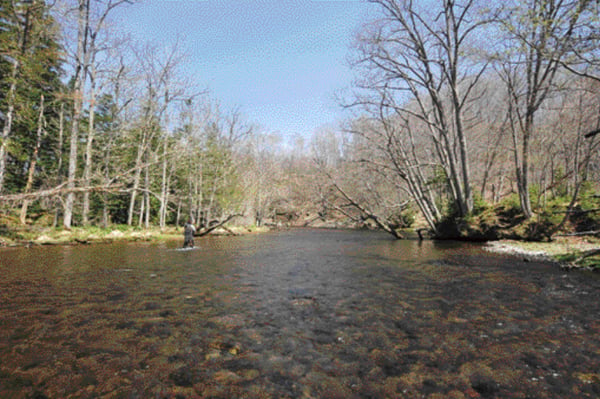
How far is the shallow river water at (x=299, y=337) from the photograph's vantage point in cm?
277

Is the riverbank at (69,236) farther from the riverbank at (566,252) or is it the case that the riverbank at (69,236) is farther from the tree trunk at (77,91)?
the riverbank at (566,252)

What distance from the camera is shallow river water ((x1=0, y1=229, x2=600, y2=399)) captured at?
2.77 metres

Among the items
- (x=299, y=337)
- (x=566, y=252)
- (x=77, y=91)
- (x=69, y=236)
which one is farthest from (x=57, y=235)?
(x=566, y=252)

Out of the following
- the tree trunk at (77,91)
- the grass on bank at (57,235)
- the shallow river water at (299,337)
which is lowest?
the shallow river water at (299,337)

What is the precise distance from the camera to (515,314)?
480 cm

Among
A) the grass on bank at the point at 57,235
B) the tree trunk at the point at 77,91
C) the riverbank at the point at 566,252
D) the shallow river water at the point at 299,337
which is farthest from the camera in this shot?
the tree trunk at the point at 77,91

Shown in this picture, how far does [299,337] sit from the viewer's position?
12.8ft

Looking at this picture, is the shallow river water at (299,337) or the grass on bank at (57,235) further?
the grass on bank at (57,235)

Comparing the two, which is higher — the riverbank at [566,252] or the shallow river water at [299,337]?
the riverbank at [566,252]

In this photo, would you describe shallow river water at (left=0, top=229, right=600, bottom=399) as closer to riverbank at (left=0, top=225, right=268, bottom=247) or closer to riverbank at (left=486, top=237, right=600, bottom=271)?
riverbank at (left=486, top=237, right=600, bottom=271)

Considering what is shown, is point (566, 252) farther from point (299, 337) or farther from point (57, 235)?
point (57, 235)

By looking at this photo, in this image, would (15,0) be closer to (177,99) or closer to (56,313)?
(177,99)

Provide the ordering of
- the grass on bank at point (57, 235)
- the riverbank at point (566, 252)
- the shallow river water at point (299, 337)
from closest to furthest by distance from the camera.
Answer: the shallow river water at point (299, 337), the riverbank at point (566, 252), the grass on bank at point (57, 235)

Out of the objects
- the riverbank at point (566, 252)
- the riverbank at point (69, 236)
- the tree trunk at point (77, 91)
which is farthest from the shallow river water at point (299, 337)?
the tree trunk at point (77, 91)
